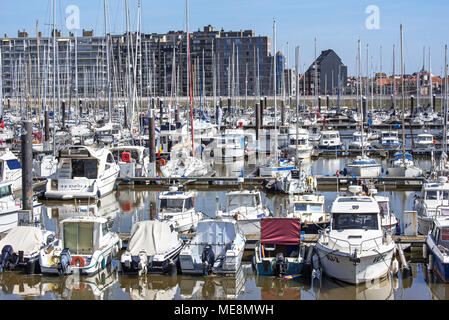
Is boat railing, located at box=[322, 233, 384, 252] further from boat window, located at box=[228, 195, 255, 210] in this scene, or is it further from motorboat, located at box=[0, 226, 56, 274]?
motorboat, located at box=[0, 226, 56, 274]

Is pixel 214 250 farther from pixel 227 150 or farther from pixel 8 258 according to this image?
pixel 227 150

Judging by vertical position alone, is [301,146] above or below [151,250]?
above

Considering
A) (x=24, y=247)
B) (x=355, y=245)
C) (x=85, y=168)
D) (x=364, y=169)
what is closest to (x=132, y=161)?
(x=85, y=168)

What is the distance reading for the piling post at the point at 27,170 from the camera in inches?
840

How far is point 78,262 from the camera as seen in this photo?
58.3 feet

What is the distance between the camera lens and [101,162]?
98.3 feet

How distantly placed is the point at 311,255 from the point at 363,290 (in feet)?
8.07

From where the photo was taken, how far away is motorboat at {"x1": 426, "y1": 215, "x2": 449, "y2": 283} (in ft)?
54.6

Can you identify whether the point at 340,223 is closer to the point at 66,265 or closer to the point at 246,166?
the point at 66,265

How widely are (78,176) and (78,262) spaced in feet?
40.5

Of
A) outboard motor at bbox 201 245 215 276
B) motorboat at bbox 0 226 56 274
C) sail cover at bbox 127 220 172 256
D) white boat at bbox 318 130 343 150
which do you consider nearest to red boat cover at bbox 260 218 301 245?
outboard motor at bbox 201 245 215 276

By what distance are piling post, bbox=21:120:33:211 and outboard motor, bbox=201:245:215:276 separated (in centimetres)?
662

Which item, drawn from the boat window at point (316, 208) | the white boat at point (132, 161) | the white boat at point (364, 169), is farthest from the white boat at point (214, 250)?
the white boat at point (364, 169)
